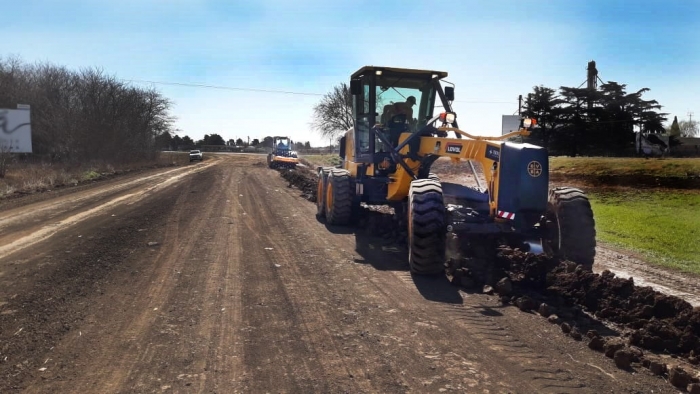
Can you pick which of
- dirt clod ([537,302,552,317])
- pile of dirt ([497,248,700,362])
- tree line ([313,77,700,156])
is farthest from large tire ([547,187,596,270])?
tree line ([313,77,700,156])

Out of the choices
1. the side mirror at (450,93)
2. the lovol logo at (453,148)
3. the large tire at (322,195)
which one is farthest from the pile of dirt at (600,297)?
the large tire at (322,195)

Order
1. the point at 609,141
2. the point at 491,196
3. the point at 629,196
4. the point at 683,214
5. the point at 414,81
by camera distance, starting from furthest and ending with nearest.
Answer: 1. the point at 609,141
2. the point at 629,196
3. the point at 683,214
4. the point at 414,81
5. the point at 491,196

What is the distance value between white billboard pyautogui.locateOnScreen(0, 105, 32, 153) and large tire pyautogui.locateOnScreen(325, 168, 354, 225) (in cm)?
3320

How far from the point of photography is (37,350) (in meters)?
5.02

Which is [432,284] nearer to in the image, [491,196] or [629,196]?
[491,196]

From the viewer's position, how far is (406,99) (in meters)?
11.8

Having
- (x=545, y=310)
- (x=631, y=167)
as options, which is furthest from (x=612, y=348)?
(x=631, y=167)

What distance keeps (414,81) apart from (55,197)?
13.8 m

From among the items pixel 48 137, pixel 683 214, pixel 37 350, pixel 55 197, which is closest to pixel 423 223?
pixel 37 350

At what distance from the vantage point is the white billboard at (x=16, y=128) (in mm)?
37281

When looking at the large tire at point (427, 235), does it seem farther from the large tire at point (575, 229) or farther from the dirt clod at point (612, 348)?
the dirt clod at point (612, 348)

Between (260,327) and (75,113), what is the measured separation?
44062 mm

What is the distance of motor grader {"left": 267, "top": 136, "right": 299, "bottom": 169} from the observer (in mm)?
39969

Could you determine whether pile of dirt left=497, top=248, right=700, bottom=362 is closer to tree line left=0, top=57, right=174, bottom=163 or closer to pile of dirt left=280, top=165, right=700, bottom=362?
pile of dirt left=280, top=165, right=700, bottom=362
